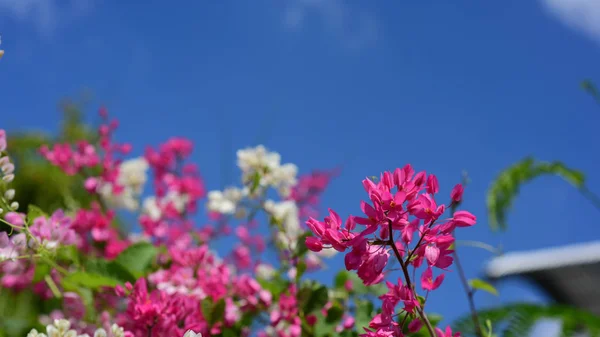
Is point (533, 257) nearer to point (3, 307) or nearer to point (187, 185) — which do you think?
point (187, 185)

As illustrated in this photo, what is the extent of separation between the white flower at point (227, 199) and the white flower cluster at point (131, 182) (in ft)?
1.34

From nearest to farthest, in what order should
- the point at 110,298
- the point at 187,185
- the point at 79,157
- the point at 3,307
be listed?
the point at 110,298
the point at 3,307
the point at 79,157
the point at 187,185

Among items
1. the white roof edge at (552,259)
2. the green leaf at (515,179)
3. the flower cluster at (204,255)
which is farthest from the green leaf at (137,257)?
the white roof edge at (552,259)

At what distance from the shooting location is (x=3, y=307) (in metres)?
1.55

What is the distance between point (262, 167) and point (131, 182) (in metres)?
0.67

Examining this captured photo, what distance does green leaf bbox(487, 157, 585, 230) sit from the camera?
221cm

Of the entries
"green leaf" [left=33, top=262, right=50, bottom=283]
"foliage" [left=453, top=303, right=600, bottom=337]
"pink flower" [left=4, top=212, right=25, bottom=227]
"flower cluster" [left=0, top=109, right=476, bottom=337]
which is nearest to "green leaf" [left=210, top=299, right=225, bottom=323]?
"flower cluster" [left=0, top=109, right=476, bottom=337]

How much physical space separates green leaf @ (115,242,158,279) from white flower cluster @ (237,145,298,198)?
1.05 ft

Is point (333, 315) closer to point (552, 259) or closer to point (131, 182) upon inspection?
point (131, 182)

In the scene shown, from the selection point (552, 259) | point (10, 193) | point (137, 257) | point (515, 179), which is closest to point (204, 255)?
point (137, 257)

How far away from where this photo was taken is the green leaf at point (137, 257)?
107 centimetres

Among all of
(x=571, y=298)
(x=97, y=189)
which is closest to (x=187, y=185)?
(x=97, y=189)

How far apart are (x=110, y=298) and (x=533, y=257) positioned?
3587mm

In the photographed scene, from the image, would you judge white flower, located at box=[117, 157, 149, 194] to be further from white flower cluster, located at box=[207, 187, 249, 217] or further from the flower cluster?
white flower cluster, located at box=[207, 187, 249, 217]
